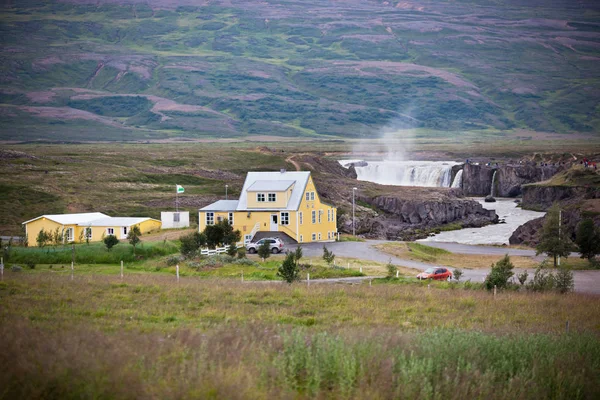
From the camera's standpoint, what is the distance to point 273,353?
13.5m

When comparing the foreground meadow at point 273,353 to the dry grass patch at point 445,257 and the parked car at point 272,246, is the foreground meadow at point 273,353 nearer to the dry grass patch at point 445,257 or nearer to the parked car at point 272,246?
the parked car at point 272,246

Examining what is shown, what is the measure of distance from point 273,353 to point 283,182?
4819cm

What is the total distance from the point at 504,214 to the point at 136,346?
9512cm

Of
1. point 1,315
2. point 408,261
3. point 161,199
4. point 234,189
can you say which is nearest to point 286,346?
point 1,315

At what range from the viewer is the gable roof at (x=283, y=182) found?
198ft

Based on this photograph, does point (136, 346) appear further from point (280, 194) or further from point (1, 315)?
point (280, 194)

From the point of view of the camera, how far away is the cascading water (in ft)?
455

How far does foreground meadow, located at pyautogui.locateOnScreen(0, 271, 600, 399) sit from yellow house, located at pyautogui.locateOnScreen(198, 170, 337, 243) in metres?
37.9

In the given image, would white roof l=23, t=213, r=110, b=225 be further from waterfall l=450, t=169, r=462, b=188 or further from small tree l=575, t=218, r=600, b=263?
waterfall l=450, t=169, r=462, b=188

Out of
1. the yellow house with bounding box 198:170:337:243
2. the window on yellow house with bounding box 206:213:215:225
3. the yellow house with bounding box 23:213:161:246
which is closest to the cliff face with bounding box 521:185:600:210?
the yellow house with bounding box 198:170:337:243

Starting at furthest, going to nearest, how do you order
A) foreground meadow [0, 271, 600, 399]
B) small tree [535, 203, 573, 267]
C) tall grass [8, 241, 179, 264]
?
1. small tree [535, 203, 573, 267]
2. tall grass [8, 241, 179, 264]
3. foreground meadow [0, 271, 600, 399]

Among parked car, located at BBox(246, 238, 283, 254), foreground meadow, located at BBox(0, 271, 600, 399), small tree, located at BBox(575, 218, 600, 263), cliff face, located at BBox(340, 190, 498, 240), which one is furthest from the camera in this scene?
cliff face, located at BBox(340, 190, 498, 240)

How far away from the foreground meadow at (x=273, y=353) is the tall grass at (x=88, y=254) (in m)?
23.5

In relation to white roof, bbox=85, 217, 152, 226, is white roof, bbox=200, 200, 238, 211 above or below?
above
